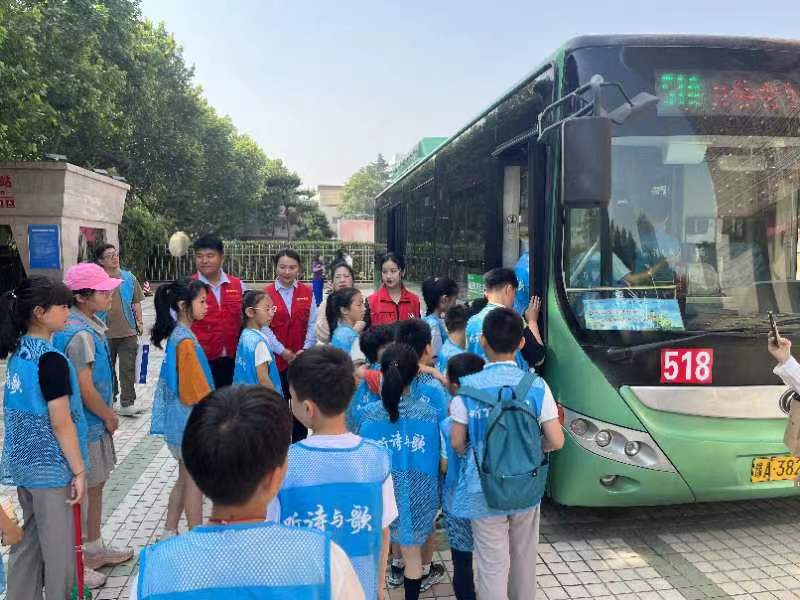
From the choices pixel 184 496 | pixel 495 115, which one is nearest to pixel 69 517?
pixel 184 496

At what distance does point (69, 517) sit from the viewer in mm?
2875

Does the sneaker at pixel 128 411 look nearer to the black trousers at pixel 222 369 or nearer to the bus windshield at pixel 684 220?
the black trousers at pixel 222 369

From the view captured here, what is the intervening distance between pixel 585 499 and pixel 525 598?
3.35ft

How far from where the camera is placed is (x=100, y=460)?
334 centimetres

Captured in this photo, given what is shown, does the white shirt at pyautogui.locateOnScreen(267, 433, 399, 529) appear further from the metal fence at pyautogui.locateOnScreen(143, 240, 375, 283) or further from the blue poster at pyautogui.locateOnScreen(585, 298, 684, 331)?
the metal fence at pyautogui.locateOnScreen(143, 240, 375, 283)

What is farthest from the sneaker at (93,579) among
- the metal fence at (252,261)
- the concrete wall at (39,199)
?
the metal fence at (252,261)

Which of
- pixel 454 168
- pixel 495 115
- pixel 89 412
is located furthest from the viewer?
pixel 454 168

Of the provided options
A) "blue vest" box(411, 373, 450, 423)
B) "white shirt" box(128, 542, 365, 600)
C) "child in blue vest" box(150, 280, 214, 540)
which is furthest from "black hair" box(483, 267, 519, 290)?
"white shirt" box(128, 542, 365, 600)

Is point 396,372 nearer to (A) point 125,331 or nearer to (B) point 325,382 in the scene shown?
(B) point 325,382

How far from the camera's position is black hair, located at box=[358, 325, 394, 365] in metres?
3.31

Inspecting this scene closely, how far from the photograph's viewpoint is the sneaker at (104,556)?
11.7 feet

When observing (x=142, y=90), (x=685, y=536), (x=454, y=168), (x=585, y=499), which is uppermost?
(x=142, y=90)

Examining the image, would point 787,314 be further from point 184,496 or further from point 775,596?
point 184,496

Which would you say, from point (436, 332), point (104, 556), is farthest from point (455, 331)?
point (104, 556)
